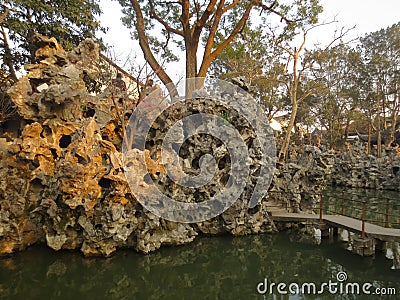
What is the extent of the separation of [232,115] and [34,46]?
6.04 metres

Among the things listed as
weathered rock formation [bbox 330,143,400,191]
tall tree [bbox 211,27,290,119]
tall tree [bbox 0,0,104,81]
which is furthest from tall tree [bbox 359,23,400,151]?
tall tree [bbox 0,0,104,81]

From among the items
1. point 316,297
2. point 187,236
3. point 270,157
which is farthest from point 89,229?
point 270,157

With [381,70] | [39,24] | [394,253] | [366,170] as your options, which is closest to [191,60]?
[39,24]

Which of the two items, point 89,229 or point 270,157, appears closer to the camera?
point 89,229

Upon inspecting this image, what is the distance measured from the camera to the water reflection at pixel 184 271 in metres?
4.65

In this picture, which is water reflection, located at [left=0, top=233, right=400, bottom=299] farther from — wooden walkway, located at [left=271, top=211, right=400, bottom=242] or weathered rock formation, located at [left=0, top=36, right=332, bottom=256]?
wooden walkway, located at [left=271, top=211, right=400, bottom=242]

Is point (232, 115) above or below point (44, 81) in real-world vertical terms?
below

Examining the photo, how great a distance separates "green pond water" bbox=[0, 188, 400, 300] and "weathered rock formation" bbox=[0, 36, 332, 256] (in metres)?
0.34

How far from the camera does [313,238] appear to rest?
7.45 metres

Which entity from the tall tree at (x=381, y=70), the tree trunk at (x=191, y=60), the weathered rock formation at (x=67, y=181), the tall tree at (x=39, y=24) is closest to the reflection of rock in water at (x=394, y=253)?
the weathered rock formation at (x=67, y=181)

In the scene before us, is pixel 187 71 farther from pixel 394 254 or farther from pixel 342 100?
pixel 342 100

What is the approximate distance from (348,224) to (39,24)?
9.61 meters

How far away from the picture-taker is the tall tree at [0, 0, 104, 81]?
25.0 feet

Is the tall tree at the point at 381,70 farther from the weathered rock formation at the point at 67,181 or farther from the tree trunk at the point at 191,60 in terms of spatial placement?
the weathered rock formation at the point at 67,181
